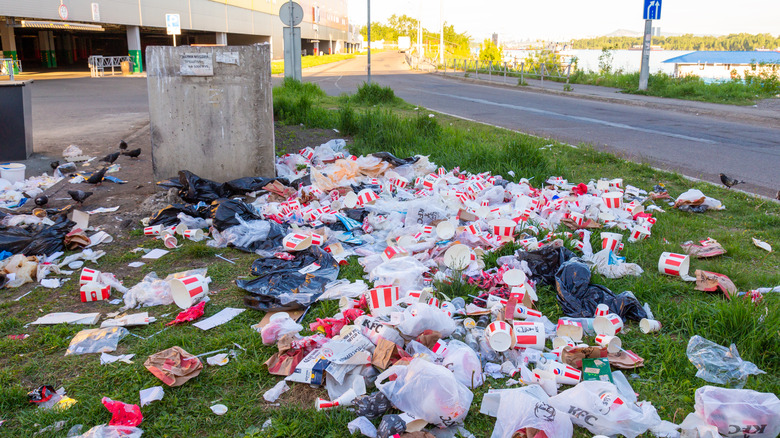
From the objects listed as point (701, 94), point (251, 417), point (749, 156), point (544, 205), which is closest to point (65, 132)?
point (544, 205)

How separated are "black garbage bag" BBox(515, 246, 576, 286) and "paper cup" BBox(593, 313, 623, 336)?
58 cm

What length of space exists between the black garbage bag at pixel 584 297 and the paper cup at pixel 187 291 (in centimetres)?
219

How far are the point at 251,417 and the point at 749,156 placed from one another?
8.35 meters

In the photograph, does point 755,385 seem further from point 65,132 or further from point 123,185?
point 65,132

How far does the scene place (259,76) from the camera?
5766 millimetres

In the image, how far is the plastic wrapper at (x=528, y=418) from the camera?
2.18 m

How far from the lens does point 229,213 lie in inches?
185

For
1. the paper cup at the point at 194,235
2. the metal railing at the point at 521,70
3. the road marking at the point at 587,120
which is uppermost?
the metal railing at the point at 521,70

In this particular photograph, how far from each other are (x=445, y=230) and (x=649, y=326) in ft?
5.56

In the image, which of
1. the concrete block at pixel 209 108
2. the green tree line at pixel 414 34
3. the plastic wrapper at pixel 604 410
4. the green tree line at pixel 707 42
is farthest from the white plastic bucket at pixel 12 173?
the green tree line at pixel 707 42

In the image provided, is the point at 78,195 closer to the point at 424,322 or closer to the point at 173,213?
the point at 173,213

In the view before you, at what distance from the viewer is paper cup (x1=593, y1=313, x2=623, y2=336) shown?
117 inches

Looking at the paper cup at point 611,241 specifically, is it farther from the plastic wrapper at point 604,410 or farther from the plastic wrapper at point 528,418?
the plastic wrapper at point 528,418

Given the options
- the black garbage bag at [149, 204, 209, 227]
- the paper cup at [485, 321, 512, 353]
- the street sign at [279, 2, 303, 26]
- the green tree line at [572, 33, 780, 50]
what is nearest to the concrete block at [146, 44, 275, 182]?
the black garbage bag at [149, 204, 209, 227]
